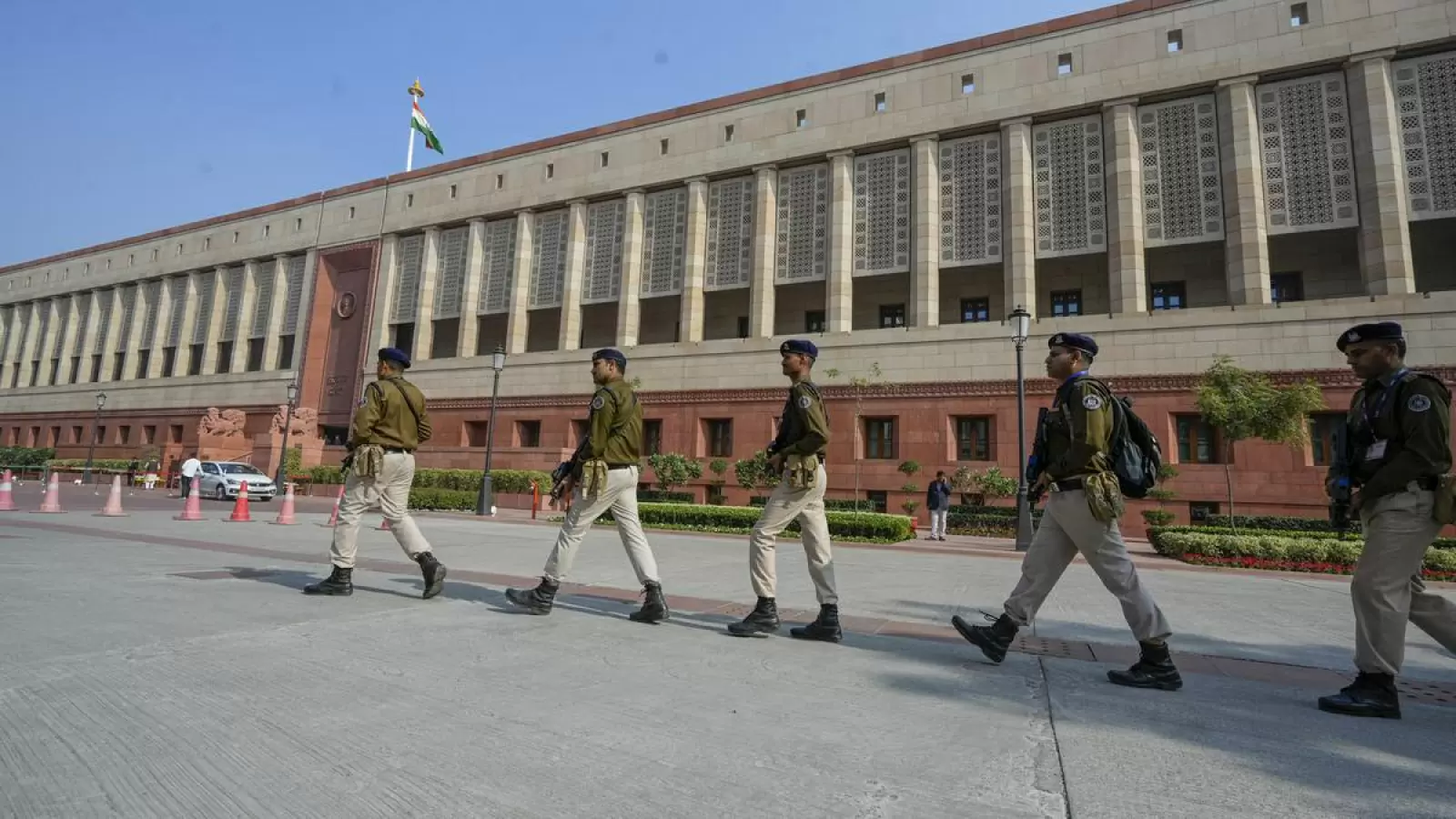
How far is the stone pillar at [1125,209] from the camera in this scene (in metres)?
20.7

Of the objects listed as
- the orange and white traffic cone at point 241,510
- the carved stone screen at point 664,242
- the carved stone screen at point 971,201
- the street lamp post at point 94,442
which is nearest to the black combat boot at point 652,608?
the orange and white traffic cone at point 241,510

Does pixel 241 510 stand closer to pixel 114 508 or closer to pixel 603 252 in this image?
pixel 114 508

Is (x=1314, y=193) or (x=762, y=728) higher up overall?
(x=1314, y=193)

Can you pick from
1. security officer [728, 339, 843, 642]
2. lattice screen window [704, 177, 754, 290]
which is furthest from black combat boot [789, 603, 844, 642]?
lattice screen window [704, 177, 754, 290]

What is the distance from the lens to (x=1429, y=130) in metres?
18.7

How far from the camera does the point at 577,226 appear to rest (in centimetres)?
3008

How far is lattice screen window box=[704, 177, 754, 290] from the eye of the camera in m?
26.9

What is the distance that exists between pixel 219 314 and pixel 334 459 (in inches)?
575

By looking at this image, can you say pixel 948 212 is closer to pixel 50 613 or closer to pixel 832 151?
pixel 832 151

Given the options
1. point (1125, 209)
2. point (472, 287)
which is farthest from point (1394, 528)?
point (472, 287)

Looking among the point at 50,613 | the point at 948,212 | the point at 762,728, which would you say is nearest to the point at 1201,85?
the point at 948,212

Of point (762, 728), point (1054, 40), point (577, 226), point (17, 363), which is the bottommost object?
point (762, 728)

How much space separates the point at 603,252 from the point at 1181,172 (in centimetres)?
2099

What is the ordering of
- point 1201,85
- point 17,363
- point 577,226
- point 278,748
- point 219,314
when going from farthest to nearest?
point 17,363
point 219,314
point 577,226
point 1201,85
point 278,748
